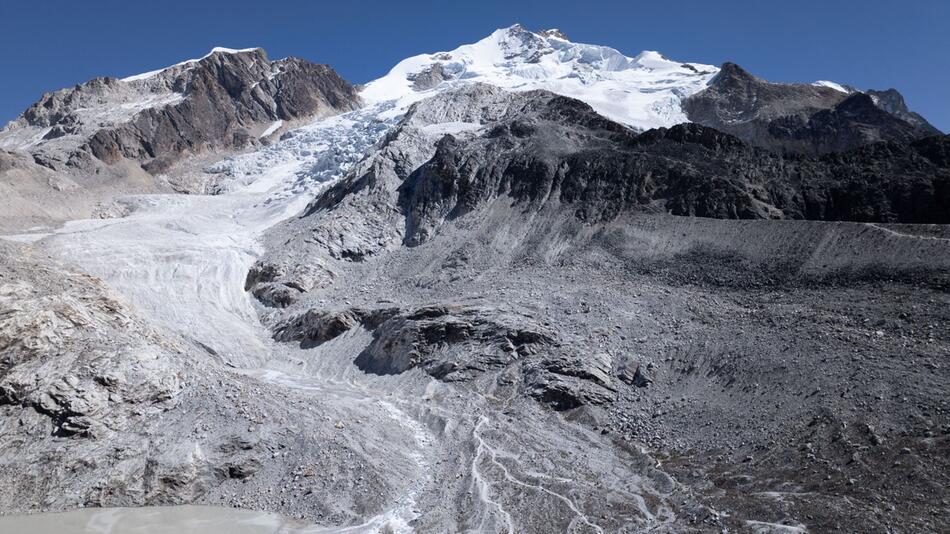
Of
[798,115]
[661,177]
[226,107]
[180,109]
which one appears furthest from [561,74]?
[661,177]

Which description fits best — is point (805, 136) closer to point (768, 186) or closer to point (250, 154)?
point (768, 186)

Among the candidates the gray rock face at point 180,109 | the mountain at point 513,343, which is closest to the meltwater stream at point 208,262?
the mountain at point 513,343

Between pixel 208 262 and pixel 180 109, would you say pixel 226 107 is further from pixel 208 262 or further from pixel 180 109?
pixel 208 262

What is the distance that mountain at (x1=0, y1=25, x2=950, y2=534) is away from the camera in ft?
58.7

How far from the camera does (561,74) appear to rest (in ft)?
407

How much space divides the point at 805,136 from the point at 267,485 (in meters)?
68.4

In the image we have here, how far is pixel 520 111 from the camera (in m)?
59.3

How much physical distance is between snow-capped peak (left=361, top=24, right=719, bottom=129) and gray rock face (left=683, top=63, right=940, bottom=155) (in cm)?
492

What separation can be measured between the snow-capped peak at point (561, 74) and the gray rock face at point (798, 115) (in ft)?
16.1

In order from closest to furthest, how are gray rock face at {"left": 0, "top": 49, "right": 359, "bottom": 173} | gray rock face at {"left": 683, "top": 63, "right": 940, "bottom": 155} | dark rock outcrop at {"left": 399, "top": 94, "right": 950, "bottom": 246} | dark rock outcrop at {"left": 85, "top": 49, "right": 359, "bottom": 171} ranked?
dark rock outcrop at {"left": 399, "top": 94, "right": 950, "bottom": 246}, gray rock face at {"left": 683, "top": 63, "right": 940, "bottom": 155}, gray rock face at {"left": 0, "top": 49, "right": 359, "bottom": 173}, dark rock outcrop at {"left": 85, "top": 49, "right": 359, "bottom": 171}

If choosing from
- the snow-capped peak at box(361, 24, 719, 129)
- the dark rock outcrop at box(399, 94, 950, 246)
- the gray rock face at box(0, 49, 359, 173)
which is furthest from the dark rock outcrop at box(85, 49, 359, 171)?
the dark rock outcrop at box(399, 94, 950, 246)

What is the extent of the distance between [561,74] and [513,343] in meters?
105

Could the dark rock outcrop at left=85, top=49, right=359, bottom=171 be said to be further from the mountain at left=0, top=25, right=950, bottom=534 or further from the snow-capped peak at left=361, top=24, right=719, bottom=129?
the mountain at left=0, top=25, right=950, bottom=534

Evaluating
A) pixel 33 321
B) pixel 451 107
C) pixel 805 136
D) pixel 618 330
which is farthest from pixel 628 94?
pixel 33 321
